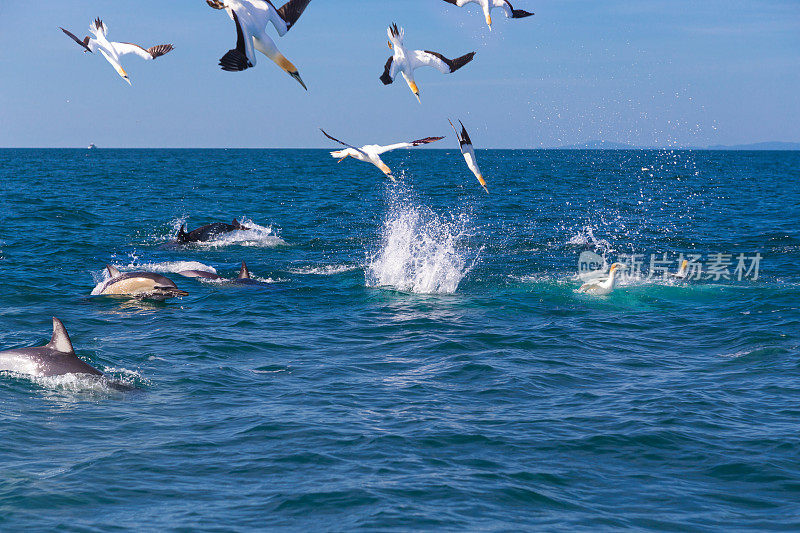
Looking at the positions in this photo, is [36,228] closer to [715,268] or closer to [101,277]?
[101,277]

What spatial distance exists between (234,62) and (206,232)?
21.2 meters

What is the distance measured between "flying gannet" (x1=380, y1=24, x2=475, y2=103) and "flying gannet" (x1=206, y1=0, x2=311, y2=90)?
3052mm

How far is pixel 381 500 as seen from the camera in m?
7.99

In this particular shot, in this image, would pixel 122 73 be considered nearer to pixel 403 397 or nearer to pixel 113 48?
pixel 113 48

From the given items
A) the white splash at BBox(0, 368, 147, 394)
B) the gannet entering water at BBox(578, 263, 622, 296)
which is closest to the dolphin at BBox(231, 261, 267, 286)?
the gannet entering water at BBox(578, 263, 622, 296)

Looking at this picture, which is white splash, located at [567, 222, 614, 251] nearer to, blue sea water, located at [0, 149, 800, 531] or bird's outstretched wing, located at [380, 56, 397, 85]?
blue sea water, located at [0, 149, 800, 531]

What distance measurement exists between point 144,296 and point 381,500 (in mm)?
11394

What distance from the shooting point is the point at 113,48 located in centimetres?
1073

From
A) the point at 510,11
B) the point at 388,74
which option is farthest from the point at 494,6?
the point at 388,74

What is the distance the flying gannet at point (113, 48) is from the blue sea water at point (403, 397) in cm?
450

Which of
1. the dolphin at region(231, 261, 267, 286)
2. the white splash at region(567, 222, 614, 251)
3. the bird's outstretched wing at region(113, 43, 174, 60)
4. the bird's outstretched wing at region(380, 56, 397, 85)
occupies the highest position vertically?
the bird's outstretched wing at region(113, 43, 174, 60)

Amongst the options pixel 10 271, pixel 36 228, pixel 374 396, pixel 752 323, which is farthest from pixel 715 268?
pixel 36 228

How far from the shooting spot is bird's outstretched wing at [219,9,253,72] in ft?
23.9

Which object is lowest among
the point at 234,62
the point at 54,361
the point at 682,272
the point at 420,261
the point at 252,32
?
the point at 54,361
